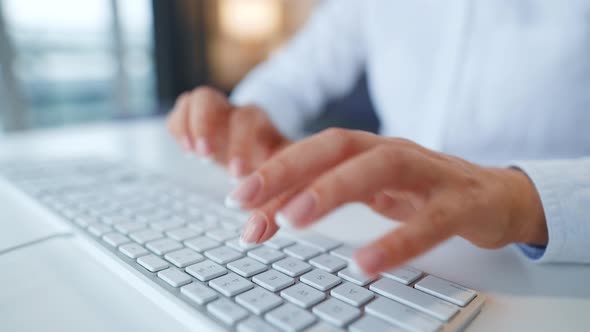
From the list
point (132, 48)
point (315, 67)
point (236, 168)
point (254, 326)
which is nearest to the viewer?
point (254, 326)

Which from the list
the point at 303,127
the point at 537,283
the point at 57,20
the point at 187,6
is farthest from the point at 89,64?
the point at 537,283

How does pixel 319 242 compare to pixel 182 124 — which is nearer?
pixel 319 242

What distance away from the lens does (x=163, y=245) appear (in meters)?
0.28

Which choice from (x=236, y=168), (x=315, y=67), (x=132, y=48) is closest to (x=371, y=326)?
(x=236, y=168)

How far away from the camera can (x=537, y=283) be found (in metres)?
0.27

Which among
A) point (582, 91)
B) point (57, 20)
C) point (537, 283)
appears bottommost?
point (537, 283)

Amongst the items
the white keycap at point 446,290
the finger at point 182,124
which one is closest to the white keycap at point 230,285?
the white keycap at point 446,290

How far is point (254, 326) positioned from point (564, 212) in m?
0.24

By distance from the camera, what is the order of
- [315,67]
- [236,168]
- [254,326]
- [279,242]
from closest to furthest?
1. [254,326]
2. [279,242]
3. [236,168]
4. [315,67]

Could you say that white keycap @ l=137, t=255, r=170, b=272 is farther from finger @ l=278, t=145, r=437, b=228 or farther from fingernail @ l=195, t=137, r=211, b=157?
fingernail @ l=195, t=137, r=211, b=157

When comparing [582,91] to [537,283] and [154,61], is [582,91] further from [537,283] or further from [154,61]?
[154,61]

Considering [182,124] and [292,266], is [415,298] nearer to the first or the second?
[292,266]

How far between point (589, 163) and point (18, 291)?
0.43 meters

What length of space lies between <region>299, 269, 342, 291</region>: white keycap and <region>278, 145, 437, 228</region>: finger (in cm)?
5
